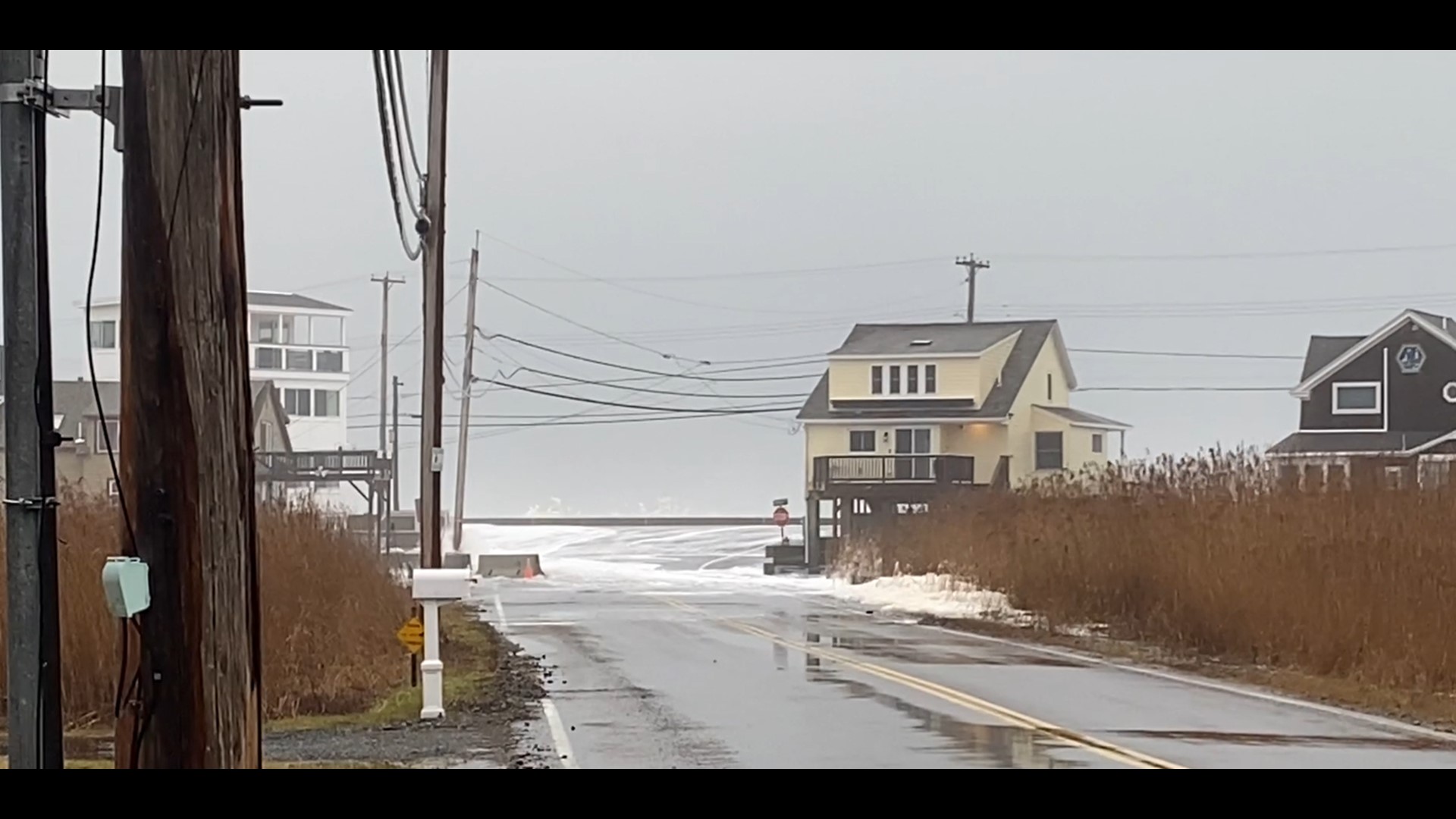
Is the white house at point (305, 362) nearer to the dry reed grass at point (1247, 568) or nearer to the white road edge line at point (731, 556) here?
the white road edge line at point (731, 556)

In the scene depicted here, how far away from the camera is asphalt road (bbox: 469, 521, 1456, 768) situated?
12484 mm

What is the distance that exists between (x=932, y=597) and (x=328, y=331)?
5280cm

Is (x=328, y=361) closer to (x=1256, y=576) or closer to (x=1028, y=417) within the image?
(x=1028, y=417)

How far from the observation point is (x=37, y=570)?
205 inches

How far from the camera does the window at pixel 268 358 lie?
75.4 m

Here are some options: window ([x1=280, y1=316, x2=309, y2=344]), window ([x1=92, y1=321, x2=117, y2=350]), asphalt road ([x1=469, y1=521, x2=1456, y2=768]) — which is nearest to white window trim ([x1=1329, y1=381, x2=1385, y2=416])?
asphalt road ([x1=469, y1=521, x2=1456, y2=768])

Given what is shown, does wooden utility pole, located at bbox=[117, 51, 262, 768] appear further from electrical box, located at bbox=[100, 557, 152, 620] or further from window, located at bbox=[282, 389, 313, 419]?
window, located at bbox=[282, 389, 313, 419]

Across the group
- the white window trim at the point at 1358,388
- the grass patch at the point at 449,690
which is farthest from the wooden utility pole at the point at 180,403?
the white window trim at the point at 1358,388

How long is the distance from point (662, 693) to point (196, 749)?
12.1m

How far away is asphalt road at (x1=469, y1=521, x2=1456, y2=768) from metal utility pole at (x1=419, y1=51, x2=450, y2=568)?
6.56 ft

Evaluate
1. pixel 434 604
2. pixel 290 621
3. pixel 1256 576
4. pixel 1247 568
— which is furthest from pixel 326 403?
pixel 434 604

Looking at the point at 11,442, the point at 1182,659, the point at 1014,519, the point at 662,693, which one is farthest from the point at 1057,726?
the point at 1014,519

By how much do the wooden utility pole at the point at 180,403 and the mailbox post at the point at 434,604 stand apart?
802 cm
